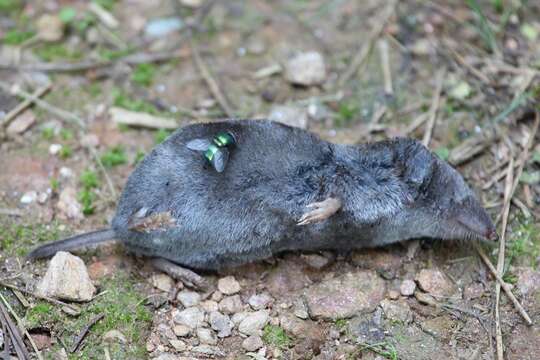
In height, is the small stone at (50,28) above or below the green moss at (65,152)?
above

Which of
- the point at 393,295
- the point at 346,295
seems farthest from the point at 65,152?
the point at 393,295

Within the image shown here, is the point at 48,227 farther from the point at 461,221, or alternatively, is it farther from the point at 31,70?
the point at 461,221

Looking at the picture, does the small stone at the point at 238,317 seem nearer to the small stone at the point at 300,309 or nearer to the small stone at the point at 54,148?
the small stone at the point at 300,309

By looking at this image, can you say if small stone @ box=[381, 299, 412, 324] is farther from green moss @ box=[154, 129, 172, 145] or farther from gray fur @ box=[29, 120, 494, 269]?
green moss @ box=[154, 129, 172, 145]

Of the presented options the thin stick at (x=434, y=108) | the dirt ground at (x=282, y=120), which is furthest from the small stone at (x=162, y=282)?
the thin stick at (x=434, y=108)

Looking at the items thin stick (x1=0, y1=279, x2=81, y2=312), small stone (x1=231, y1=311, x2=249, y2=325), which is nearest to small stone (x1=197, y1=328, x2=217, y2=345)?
small stone (x1=231, y1=311, x2=249, y2=325)

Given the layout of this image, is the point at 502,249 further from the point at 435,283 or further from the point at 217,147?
the point at 217,147
